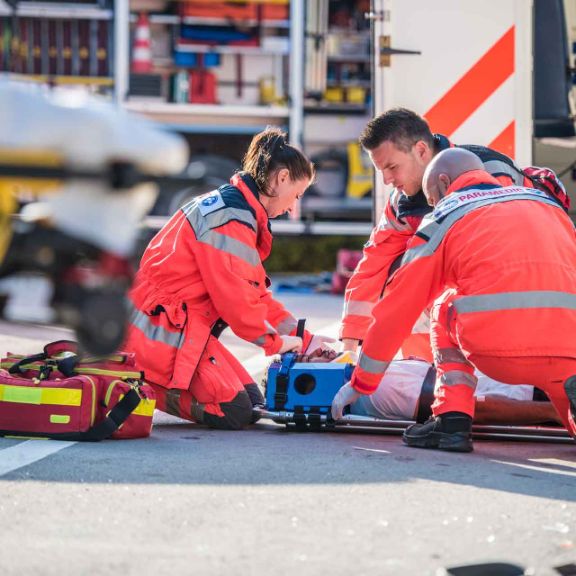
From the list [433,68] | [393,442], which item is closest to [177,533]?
[393,442]

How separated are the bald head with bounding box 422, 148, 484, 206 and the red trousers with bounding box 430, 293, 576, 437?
392 millimetres

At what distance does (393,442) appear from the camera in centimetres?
495

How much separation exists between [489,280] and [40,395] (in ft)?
5.30

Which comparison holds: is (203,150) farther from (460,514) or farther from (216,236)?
(460,514)

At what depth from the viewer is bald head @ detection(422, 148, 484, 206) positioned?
485 cm

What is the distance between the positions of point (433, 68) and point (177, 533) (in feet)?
14.7

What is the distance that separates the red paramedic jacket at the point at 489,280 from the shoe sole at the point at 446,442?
0.27 m

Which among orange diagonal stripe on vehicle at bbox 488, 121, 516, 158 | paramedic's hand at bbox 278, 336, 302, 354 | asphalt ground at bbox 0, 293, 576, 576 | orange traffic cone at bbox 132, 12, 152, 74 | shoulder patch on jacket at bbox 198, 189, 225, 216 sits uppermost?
orange traffic cone at bbox 132, 12, 152, 74

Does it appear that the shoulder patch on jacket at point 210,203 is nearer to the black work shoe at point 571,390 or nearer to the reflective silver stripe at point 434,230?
the reflective silver stripe at point 434,230

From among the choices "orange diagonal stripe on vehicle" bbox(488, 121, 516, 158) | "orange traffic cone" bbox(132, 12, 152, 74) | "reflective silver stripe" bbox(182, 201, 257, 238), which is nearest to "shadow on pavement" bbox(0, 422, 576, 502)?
"reflective silver stripe" bbox(182, 201, 257, 238)

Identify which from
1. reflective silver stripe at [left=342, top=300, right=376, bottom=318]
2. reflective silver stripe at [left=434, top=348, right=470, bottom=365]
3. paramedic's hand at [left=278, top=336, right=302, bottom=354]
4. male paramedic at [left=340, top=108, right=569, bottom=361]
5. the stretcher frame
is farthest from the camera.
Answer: reflective silver stripe at [left=342, top=300, right=376, bottom=318]

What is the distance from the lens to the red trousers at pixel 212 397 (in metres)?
5.19

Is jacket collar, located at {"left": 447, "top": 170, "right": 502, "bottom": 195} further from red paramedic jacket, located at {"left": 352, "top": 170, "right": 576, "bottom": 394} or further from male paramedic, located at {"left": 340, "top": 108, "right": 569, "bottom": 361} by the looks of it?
male paramedic, located at {"left": 340, "top": 108, "right": 569, "bottom": 361}

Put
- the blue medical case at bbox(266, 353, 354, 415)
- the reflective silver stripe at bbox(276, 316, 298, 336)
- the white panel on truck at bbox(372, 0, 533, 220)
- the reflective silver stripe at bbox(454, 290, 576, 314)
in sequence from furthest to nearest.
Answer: the white panel on truck at bbox(372, 0, 533, 220)
the reflective silver stripe at bbox(276, 316, 298, 336)
the blue medical case at bbox(266, 353, 354, 415)
the reflective silver stripe at bbox(454, 290, 576, 314)
